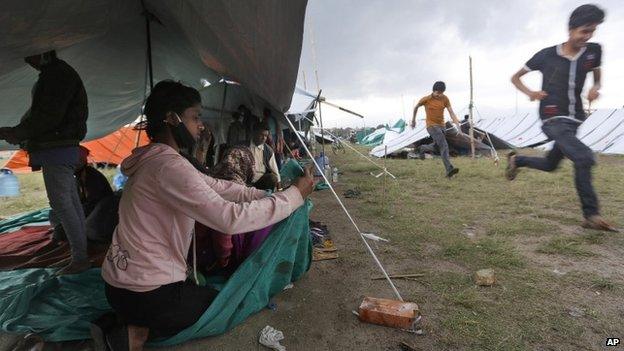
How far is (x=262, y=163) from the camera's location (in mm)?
5402

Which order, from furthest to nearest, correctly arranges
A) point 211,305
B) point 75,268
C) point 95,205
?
point 95,205
point 75,268
point 211,305

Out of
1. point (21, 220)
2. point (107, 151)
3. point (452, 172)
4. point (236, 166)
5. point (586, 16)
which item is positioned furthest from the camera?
point (107, 151)

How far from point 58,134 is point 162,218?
160cm

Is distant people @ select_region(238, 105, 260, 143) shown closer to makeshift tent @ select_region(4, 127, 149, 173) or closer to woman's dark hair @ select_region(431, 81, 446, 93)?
woman's dark hair @ select_region(431, 81, 446, 93)

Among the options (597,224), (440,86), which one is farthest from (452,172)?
(597,224)

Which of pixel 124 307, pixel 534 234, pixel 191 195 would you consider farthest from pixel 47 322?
pixel 534 234

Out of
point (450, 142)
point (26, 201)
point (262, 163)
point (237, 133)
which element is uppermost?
point (237, 133)

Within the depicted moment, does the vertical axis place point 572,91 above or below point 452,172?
above

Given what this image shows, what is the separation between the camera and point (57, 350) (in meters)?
1.91

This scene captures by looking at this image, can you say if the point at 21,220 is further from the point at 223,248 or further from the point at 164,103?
the point at 164,103

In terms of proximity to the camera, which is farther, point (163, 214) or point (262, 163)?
point (262, 163)

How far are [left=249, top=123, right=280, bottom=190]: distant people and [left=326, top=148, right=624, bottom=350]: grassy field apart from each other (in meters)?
1.32

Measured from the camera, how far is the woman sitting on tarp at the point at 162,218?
61.5 inches

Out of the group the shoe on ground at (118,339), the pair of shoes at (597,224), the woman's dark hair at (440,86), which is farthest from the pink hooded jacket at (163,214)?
the woman's dark hair at (440,86)
